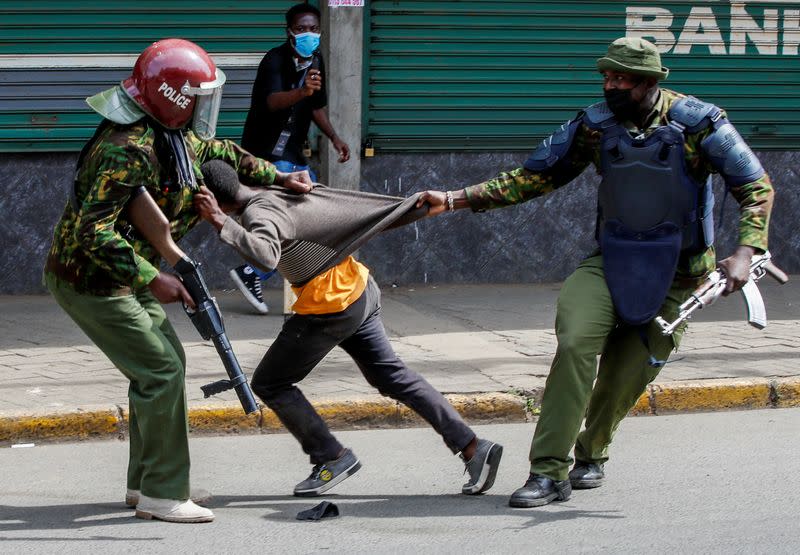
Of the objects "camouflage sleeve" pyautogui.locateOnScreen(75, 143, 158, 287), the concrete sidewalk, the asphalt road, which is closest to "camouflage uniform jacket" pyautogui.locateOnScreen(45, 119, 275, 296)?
"camouflage sleeve" pyautogui.locateOnScreen(75, 143, 158, 287)

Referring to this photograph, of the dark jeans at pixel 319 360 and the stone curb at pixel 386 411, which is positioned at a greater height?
the dark jeans at pixel 319 360

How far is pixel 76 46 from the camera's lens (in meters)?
9.92

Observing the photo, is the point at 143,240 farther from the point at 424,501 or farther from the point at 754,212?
the point at 754,212

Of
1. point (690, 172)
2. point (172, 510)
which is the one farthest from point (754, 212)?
point (172, 510)

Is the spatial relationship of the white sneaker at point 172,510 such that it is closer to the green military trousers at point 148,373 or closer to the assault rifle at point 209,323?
the green military trousers at point 148,373

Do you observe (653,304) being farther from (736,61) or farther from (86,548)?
(736,61)

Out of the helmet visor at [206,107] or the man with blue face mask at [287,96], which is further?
the man with blue face mask at [287,96]

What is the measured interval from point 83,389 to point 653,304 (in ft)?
10.3

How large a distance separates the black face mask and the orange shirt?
119cm

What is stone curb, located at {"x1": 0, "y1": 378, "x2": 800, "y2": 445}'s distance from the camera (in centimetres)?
663

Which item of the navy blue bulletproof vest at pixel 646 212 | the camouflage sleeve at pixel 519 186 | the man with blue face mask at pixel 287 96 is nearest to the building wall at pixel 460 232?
the man with blue face mask at pixel 287 96

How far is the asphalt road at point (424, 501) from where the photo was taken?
4980mm

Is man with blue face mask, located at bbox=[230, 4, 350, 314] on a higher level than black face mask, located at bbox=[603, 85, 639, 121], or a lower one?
lower

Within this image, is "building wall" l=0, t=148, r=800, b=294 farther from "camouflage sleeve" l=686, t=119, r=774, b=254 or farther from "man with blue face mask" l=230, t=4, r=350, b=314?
"camouflage sleeve" l=686, t=119, r=774, b=254
